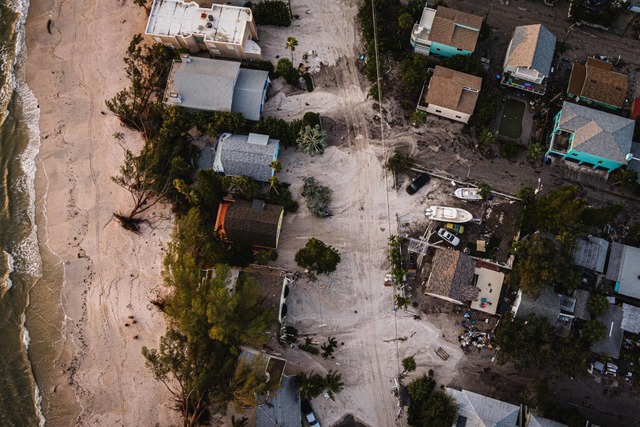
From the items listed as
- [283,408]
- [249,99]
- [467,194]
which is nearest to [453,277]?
[467,194]

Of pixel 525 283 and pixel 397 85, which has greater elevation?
pixel 397 85

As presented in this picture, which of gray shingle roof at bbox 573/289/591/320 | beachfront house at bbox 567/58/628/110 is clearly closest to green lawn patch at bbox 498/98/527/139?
beachfront house at bbox 567/58/628/110

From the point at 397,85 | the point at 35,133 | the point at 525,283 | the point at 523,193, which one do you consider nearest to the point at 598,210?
the point at 523,193

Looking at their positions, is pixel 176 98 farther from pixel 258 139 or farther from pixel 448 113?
pixel 448 113

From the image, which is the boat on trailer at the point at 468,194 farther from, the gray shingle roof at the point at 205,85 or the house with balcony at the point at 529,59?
the gray shingle roof at the point at 205,85

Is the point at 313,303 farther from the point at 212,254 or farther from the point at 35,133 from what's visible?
the point at 35,133

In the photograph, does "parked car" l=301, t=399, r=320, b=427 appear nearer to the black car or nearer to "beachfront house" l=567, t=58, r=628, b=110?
the black car

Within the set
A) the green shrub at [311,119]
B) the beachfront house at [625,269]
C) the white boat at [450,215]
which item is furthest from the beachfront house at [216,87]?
the beachfront house at [625,269]

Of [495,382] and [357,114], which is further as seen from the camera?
[357,114]
